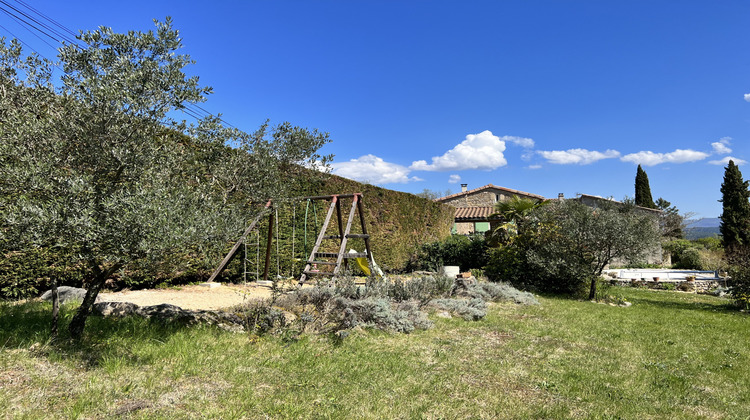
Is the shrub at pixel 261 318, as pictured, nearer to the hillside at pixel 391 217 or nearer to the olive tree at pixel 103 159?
the olive tree at pixel 103 159

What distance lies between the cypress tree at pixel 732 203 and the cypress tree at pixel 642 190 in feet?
25.6

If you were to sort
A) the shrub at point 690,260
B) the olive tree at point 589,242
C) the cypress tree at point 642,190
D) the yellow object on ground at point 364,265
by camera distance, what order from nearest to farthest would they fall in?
1. the olive tree at point 589,242
2. the yellow object on ground at point 364,265
3. the shrub at point 690,260
4. the cypress tree at point 642,190

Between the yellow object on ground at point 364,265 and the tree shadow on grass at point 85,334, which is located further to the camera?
the yellow object on ground at point 364,265

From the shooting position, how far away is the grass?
3039 millimetres

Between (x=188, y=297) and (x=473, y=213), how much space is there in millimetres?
20453

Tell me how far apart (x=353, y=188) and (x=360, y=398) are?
9.99 m

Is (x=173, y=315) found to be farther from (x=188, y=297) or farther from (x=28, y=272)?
(x=28, y=272)

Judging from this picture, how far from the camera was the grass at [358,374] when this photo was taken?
9.97 feet

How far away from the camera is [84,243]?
311cm

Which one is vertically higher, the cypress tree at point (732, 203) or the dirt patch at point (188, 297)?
the cypress tree at point (732, 203)

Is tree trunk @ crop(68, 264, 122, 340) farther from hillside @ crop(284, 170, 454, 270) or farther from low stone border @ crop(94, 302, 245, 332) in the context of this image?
hillside @ crop(284, 170, 454, 270)

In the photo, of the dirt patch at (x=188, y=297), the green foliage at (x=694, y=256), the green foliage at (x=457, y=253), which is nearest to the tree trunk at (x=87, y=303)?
the dirt patch at (x=188, y=297)

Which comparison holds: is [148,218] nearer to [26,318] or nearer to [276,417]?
[276,417]

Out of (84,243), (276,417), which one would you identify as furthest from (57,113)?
(276,417)
